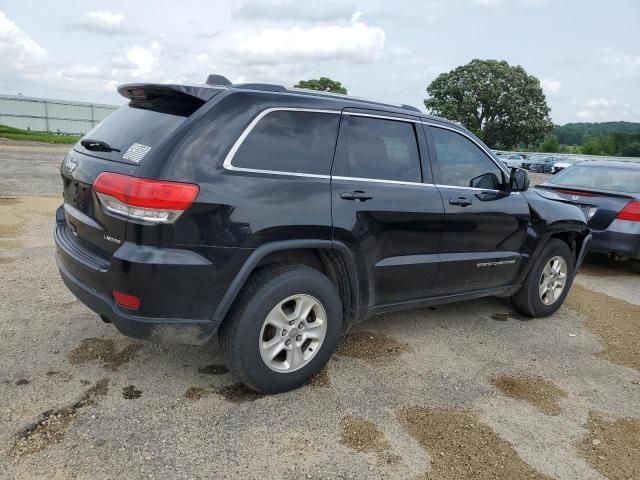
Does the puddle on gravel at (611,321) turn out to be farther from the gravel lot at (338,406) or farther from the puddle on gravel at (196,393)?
the puddle on gravel at (196,393)

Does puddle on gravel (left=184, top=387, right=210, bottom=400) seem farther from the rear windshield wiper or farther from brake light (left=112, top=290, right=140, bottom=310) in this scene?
the rear windshield wiper

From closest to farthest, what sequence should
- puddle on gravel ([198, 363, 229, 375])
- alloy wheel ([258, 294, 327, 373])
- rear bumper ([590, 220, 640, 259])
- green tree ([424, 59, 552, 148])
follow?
1. alloy wheel ([258, 294, 327, 373])
2. puddle on gravel ([198, 363, 229, 375])
3. rear bumper ([590, 220, 640, 259])
4. green tree ([424, 59, 552, 148])

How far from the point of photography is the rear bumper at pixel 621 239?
6.61m

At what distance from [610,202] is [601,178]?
28.6 inches

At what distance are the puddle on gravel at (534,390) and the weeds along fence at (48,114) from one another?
34.2 metres

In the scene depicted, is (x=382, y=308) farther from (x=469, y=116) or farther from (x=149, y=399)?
(x=469, y=116)

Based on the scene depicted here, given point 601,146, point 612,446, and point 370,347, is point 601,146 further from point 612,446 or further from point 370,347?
point 612,446

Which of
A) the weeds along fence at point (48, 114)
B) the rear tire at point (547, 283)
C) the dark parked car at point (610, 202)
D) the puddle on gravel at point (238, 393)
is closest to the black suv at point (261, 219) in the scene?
the puddle on gravel at point (238, 393)

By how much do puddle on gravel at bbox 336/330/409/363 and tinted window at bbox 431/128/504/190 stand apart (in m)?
1.32

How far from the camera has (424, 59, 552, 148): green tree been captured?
5809 centimetres

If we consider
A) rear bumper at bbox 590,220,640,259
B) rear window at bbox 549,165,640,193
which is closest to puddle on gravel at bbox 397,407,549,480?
rear bumper at bbox 590,220,640,259

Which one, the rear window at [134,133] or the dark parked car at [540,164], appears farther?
the dark parked car at [540,164]

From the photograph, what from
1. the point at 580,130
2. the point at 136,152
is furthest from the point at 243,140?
the point at 580,130

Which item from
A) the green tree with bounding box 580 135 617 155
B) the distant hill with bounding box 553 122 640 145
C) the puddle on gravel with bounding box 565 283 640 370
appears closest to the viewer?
the puddle on gravel with bounding box 565 283 640 370
